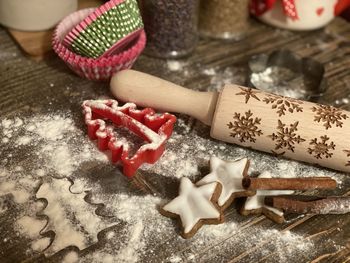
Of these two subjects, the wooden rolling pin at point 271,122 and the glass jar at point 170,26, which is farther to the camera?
the glass jar at point 170,26

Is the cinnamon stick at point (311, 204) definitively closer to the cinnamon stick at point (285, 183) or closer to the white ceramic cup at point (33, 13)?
the cinnamon stick at point (285, 183)

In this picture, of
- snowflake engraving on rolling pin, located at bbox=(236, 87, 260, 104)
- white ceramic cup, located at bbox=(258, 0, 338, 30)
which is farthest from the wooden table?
white ceramic cup, located at bbox=(258, 0, 338, 30)

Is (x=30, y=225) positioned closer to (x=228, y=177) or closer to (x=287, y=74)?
(x=228, y=177)

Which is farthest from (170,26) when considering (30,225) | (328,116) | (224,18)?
(30,225)

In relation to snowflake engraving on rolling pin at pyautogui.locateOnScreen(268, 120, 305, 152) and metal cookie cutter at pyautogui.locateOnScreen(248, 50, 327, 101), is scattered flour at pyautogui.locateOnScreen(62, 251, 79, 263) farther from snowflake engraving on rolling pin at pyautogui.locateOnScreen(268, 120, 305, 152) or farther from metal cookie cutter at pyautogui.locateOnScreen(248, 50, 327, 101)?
metal cookie cutter at pyautogui.locateOnScreen(248, 50, 327, 101)

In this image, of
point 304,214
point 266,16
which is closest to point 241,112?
point 304,214

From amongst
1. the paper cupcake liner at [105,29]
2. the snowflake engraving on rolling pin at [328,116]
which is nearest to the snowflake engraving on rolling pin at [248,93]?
the snowflake engraving on rolling pin at [328,116]
